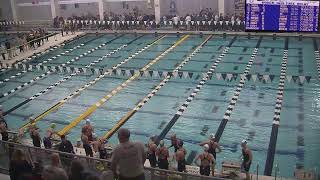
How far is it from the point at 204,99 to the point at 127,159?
8172 mm

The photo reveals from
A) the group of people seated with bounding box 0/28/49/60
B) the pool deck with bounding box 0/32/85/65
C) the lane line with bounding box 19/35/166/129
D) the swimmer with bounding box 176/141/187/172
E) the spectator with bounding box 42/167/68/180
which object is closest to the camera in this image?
the spectator with bounding box 42/167/68/180

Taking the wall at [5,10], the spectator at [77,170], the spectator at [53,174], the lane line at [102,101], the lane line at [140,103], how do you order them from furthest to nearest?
the wall at [5,10] → the lane line at [102,101] → the lane line at [140,103] → the spectator at [77,170] → the spectator at [53,174]

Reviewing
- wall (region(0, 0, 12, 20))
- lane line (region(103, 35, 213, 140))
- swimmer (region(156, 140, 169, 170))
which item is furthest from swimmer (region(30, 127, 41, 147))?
wall (region(0, 0, 12, 20))

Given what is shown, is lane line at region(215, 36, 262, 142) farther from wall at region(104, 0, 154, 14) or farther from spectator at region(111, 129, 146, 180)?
wall at region(104, 0, 154, 14)

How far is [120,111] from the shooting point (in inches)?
449

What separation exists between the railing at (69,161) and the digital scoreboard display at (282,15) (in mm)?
4803

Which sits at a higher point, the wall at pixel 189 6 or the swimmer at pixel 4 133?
the wall at pixel 189 6

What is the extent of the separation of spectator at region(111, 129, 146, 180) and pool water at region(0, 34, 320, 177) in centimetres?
449

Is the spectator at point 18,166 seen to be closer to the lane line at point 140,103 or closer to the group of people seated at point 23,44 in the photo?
the lane line at point 140,103

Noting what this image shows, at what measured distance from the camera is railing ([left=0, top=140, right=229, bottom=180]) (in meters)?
5.23

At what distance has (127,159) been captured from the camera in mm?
3922

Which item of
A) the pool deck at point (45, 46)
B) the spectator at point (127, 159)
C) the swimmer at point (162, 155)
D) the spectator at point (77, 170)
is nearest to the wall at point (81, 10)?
the pool deck at point (45, 46)

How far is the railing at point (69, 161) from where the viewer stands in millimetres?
5230

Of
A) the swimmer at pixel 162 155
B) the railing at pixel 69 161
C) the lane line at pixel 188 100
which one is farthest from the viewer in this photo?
the lane line at pixel 188 100
